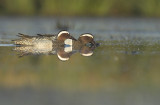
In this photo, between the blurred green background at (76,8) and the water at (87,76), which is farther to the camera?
the blurred green background at (76,8)

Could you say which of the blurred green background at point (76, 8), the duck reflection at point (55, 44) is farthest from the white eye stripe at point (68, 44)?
Answer: the blurred green background at point (76, 8)

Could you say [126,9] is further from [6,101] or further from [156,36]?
[6,101]

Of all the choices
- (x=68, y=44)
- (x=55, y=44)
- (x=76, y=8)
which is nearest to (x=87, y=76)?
(x=55, y=44)

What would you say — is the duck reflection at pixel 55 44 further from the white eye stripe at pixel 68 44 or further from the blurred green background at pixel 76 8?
the blurred green background at pixel 76 8

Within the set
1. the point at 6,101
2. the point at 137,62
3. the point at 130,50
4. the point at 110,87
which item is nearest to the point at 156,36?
the point at 130,50

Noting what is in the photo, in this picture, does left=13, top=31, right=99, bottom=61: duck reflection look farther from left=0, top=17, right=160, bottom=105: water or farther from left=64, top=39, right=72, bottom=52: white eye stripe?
left=0, top=17, right=160, bottom=105: water

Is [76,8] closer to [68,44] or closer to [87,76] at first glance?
[68,44]

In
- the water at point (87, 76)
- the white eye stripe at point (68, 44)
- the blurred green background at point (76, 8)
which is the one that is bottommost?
the water at point (87, 76)

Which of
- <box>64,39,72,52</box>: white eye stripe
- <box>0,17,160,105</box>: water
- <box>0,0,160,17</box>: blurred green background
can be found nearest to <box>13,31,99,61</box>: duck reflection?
<box>64,39,72,52</box>: white eye stripe
